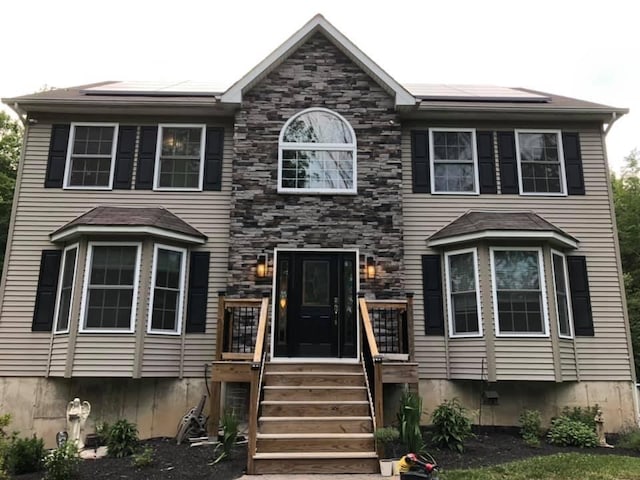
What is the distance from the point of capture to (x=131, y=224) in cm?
854

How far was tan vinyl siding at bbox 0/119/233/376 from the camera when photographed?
8.35m

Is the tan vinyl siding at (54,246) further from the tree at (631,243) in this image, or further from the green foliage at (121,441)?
the tree at (631,243)

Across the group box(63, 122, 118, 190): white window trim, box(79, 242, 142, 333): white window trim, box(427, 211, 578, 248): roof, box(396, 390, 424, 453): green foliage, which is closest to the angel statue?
box(79, 242, 142, 333): white window trim

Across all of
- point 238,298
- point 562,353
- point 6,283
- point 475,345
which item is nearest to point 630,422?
point 562,353

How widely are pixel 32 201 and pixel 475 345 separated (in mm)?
8921

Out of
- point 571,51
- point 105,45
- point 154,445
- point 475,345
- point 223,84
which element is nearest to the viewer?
point 154,445

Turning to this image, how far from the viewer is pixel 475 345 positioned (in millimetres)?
8688

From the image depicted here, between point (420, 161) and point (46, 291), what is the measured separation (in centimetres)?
771

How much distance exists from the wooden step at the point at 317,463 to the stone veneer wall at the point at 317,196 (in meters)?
3.38

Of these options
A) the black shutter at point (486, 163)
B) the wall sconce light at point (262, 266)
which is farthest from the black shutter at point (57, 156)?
the black shutter at point (486, 163)

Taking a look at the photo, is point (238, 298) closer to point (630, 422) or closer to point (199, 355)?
point (199, 355)

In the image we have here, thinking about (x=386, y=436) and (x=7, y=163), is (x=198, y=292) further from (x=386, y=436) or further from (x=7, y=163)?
(x=7, y=163)

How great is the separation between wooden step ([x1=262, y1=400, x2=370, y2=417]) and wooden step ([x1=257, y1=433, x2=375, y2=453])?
546 mm

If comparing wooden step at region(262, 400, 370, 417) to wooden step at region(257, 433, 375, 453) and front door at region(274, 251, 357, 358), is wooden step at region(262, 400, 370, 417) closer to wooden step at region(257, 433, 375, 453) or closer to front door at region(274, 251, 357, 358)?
wooden step at region(257, 433, 375, 453)
